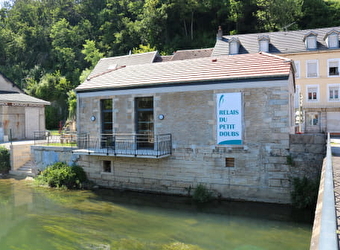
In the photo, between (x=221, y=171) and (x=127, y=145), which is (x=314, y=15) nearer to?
(x=221, y=171)

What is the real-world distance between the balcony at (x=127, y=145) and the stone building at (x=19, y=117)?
10.4 m

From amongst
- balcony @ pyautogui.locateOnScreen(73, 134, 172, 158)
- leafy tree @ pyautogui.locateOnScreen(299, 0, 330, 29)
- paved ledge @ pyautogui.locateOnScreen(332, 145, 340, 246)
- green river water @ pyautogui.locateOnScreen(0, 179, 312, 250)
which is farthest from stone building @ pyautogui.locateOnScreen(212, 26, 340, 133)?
paved ledge @ pyautogui.locateOnScreen(332, 145, 340, 246)

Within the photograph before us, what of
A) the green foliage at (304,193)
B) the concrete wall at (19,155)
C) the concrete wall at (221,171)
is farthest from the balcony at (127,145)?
the concrete wall at (19,155)

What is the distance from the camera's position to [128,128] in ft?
44.4

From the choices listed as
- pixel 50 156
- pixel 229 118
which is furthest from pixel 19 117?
pixel 229 118

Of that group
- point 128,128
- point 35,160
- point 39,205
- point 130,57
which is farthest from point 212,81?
point 130,57

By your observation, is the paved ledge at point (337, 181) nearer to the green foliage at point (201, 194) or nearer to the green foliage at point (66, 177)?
the green foliage at point (201, 194)

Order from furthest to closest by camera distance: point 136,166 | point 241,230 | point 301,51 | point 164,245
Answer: point 301,51
point 136,166
point 241,230
point 164,245

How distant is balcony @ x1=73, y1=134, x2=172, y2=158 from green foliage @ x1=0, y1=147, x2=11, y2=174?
626 centimetres

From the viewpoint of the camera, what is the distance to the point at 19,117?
23547mm

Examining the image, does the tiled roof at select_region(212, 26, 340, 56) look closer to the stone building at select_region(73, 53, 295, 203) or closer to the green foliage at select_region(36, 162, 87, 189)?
the stone building at select_region(73, 53, 295, 203)

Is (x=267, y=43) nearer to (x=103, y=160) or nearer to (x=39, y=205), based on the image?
(x=103, y=160)

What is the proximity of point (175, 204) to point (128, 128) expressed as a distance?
159 inches

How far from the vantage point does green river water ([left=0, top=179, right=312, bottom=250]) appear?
27.7 ft
